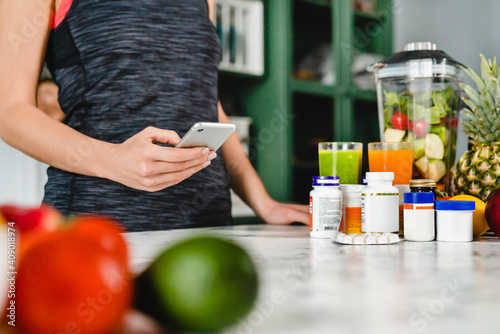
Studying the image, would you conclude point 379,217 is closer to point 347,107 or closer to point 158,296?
point 158,296

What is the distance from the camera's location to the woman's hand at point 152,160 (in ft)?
2.91

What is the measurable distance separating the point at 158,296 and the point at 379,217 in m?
0.63

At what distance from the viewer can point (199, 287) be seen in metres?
0.32

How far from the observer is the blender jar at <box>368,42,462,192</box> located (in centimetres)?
112

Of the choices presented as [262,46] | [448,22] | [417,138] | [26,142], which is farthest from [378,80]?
[448,22]

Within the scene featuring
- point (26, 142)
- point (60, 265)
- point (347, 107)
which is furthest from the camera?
point (347, 107)

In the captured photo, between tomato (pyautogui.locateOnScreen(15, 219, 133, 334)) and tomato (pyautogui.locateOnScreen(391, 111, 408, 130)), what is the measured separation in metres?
0.97

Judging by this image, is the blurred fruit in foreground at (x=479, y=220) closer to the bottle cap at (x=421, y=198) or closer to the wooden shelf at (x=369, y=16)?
the bottle cap at (x=421, y=198)

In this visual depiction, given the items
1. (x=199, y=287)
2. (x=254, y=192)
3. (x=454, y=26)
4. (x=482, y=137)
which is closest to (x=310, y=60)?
(x=454, y=26)

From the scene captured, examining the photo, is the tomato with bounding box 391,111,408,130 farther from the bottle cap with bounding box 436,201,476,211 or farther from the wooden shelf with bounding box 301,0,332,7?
the wooden shelf with bounding box 301,0,332,7

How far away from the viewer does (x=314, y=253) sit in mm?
727

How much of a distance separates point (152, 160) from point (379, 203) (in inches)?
17.7

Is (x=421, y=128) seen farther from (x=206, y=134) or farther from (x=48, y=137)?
(x=48, y=137)

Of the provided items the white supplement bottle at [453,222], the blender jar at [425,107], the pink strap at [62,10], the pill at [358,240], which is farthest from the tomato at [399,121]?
the pink strap at [62,10]
